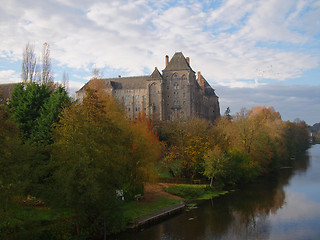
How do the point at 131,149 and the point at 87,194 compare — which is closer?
the point at 87,194

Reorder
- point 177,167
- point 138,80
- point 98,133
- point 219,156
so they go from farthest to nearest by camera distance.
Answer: point 138,80 < point 177,167 < point 219,156 < point 98,133

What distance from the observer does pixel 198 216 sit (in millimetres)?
24547

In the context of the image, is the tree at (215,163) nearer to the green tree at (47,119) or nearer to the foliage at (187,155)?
the foliage at (187,155)

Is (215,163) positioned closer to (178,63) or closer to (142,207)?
(142,207)

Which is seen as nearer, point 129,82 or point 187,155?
point 187,155

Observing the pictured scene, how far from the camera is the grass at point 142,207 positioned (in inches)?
892

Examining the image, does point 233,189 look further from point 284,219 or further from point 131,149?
point 131,149

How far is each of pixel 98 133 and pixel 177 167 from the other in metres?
21.5

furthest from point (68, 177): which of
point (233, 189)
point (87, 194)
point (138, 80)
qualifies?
point (138, 80)

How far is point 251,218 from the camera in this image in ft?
79.1

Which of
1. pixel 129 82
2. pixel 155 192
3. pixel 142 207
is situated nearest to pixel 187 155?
pixel 155 192

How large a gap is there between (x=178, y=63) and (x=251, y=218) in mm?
64601

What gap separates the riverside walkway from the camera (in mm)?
21266

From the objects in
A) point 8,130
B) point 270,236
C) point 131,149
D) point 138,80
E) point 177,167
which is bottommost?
point 270,236
